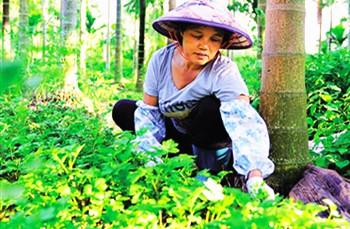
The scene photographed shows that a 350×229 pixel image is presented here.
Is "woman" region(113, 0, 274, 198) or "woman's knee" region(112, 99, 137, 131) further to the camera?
"woman's knee" region(112, 99, 137, 131)

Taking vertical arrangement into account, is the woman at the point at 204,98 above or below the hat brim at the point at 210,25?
below

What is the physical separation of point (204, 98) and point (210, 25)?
48 centimetres

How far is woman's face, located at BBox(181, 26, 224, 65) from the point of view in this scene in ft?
7.50

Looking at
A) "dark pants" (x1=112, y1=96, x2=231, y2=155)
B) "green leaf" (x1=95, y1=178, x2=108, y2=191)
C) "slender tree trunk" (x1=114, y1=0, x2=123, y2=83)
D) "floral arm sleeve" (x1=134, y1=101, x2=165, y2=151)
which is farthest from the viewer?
"slender tree trunk" (x1=114, y1=0, x2=123, y2=83)

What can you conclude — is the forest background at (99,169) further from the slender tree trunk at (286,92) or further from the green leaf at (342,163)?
the slender tree trunk at (286,92)

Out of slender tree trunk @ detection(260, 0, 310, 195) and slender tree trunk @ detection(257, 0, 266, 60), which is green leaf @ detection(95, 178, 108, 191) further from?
slender tree trunk @ detection(257, 0, 266, 60)

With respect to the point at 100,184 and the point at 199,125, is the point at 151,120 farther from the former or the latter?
the point at 100,184

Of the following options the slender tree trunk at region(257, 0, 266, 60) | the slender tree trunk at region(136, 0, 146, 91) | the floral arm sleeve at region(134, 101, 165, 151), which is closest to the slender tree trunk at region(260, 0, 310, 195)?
the floral arm sleeve at region(134, 101, 165, 151)

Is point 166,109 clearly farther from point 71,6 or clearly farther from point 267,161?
point 71,6

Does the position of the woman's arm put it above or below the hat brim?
below

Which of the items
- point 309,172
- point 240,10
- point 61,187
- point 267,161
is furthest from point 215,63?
point 240,10

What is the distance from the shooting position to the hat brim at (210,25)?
7.18ft

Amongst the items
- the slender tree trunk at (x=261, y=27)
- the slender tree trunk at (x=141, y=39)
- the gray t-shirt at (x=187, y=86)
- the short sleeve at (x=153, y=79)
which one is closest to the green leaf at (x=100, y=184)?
the gray t-shirt at (x=187, y=86)

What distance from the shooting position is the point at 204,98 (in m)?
2.50
